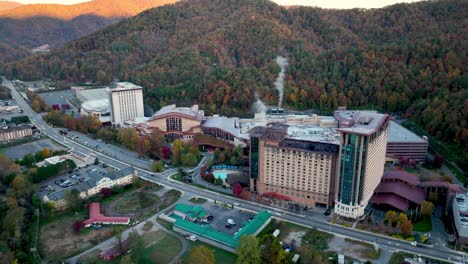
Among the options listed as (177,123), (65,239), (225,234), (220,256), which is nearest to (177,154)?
(177,123)

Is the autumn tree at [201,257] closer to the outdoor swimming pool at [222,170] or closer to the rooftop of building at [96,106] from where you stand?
the outdoor swimming pool at [222,170]

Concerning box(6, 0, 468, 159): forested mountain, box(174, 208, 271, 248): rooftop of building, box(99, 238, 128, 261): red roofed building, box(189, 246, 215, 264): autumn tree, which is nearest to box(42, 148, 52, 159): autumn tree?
box(99, 238, 128, 261): red roofed building

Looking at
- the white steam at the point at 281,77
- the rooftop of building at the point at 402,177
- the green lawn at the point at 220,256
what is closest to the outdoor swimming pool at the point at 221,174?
the green lawn at the point at 220,256

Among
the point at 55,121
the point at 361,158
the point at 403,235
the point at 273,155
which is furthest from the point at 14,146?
the point at 403,235

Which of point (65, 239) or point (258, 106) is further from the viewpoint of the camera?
point (258, 106)

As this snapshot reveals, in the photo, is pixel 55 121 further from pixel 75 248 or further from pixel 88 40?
pixel 88 40

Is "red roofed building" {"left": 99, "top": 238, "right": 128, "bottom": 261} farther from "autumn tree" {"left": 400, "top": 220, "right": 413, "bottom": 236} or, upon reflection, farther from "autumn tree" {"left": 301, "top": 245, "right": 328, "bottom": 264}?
"autumn tree" {"left": 400, "top": 220, "right": 413, "bottom": 236}

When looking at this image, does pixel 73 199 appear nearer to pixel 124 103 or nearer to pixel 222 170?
pixel 222 170
